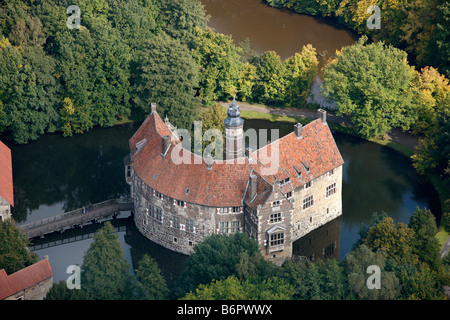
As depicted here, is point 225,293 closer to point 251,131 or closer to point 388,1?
point 251,131

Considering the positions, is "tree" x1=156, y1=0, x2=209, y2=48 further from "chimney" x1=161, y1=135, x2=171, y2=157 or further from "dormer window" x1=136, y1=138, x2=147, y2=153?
"chimney" x1=161, y1=135, x2=171, y2=157

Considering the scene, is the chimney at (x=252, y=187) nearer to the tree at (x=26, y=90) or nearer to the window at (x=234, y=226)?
the window at (x=234, y=226)

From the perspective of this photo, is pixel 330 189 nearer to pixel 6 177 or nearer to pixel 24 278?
pixel 24 278

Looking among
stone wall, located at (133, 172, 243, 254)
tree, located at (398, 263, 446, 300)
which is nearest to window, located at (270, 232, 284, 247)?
stone wall, located at (133, 172, 243, 254)

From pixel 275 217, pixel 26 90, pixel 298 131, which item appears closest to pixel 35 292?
pixel 275 217

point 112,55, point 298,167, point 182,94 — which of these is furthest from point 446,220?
point 112,55
